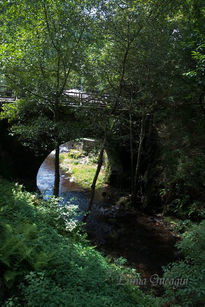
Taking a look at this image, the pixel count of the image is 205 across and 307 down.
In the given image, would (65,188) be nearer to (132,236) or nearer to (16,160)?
(16,160)

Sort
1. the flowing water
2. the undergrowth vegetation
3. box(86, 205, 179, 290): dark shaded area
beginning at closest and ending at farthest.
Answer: the undergrowth vegetation, box(86, 205, 179, 290): dark shaded area, the flowing water

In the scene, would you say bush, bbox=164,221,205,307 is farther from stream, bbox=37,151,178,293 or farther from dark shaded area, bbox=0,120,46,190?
dark shaded area, bbox=0,120,46,190

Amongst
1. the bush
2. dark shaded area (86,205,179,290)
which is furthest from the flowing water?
the bush

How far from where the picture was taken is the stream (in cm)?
820

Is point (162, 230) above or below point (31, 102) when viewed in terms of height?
below

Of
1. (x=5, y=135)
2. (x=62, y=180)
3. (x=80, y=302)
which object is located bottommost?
(x=62, y=180)

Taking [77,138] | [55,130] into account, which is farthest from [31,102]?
[77,138]

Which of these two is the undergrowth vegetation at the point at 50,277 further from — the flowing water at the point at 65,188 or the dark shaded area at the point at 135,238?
the flowing water at the point at 65,188

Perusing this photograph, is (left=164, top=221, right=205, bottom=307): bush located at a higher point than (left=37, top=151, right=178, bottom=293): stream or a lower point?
higher

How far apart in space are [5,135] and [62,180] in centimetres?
712

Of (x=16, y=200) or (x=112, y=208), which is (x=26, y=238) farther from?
(x=112, y=208)

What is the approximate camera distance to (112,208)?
13.3 metres

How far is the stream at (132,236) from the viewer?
820cm

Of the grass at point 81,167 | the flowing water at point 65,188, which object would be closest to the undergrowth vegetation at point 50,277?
the flowing water at point 65,188
